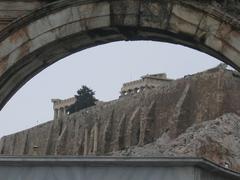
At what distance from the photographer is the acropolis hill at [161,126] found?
169ft

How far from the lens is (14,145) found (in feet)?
275

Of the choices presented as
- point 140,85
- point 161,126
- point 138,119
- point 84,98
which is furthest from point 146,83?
point 161,126

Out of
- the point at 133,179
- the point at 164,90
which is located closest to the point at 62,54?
the point at 133,179

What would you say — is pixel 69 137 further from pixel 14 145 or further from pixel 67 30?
pixel 67 30

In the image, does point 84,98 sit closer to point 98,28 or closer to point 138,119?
point 138,119

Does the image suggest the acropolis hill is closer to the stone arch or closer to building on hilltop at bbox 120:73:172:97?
building on hilltop at bbox 120:73:172:97

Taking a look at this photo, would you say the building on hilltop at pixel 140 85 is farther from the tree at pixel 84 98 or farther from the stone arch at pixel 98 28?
the stone arch at pixel 98 28

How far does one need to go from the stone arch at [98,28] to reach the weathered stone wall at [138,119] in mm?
47198

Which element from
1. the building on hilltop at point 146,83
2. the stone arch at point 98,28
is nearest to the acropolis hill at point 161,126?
the building on hilltop at point 146,83

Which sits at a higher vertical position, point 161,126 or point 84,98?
point 84,98

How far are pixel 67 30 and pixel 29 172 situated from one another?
Result: 3179 mm

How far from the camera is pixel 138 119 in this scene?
6900cm

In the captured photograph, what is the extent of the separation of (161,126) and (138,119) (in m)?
3.84

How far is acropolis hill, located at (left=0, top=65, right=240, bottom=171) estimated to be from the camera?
169 ft
